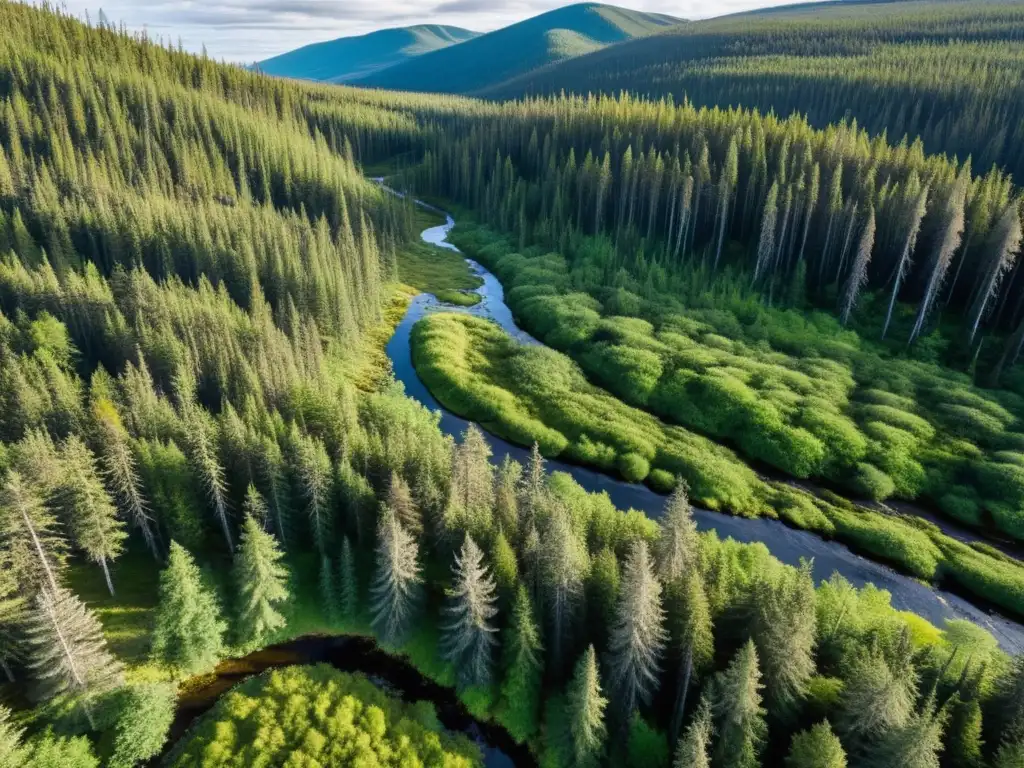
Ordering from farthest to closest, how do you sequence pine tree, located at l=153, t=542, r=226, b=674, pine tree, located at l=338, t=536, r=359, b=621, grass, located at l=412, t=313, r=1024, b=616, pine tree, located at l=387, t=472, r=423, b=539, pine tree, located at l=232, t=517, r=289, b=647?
grass, located at l=412, t=313, r=1024, b=616 → pine tree, located at l=338, t=536, r=359, b=621 → pine tree, located at l=387, t=472, r=423, b=539 → pine tree, located at l=232, t=517, r=289, b=647 → pine tree, located at l=153, t=542, r=226, b=674

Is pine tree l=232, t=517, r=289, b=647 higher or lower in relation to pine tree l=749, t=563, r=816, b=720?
lower

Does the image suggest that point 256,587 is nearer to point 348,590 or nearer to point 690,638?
point 348,590

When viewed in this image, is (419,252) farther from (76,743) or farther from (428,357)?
(76,743)

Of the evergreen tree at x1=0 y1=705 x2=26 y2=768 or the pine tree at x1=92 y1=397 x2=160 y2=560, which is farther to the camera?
the pine tree at x1=92 y1=397 x2=160 y2=560

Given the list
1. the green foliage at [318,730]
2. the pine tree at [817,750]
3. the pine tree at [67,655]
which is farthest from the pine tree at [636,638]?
the pine tree at [67,655]

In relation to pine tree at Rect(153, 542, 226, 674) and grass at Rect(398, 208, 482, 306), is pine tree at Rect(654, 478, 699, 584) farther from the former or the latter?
grass at Rect(398, 208, 482, 306)

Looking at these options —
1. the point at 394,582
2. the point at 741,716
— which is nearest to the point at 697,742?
the point at 741,716

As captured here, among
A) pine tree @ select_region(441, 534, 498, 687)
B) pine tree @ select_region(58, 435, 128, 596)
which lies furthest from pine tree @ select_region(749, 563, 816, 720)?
pine tree @ select_region(58, 435, 128, 596)
